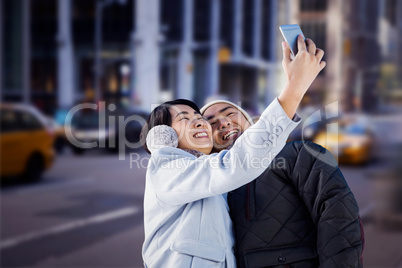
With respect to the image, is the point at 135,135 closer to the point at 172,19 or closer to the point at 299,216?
the point at 299,216

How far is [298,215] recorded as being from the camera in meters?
1.53

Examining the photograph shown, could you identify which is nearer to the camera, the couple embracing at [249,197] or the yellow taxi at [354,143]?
the couple embracing at [249,197]

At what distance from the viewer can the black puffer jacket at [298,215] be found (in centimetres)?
145

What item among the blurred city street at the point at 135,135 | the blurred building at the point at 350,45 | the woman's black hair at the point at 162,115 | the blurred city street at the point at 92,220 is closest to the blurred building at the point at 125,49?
the blurred city street at the point at 135,135

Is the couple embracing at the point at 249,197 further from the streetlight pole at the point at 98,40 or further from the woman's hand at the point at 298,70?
the streetlight pole at the point at 98,40

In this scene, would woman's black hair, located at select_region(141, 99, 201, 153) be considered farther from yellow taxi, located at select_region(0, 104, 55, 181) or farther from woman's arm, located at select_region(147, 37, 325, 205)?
yellow taxi, located at select_region(0, 104, 55, 181)

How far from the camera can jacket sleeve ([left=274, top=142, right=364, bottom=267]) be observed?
143 centimetres

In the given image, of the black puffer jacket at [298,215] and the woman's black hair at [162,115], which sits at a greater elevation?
the woman's black hair at [162,115]

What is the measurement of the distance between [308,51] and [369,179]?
9016mm

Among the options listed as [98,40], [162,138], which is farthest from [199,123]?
[98,40]

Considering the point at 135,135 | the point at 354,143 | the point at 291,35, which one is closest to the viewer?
the point at 291,35

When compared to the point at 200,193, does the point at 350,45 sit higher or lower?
higher

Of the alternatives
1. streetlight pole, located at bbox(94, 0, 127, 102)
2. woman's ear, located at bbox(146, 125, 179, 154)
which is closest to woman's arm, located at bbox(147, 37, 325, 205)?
woman's ear, located at bbox(146, 125, 179, 154)

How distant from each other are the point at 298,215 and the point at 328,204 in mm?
113
